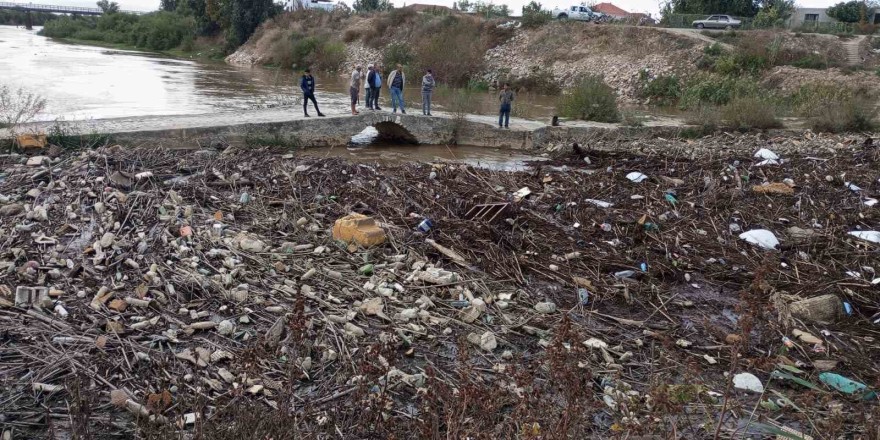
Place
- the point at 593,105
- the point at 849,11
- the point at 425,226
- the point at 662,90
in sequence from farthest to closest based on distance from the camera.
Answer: the point at 849,11
the point at 662,90
the point at 593,105
the point at 425,226

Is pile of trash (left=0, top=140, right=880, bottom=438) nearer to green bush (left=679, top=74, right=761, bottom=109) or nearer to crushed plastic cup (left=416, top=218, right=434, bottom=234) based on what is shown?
crushed plastic cup (left=416, top=218, right=434, bottom=234)

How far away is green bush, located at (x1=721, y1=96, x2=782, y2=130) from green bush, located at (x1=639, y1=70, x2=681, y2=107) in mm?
9404

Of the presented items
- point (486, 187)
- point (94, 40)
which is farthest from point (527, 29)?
point (94, 40)

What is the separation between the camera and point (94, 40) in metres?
56.4

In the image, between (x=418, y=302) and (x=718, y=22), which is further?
(x=718, y=22)

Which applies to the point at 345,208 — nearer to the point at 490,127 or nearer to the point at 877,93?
the point at 490,127

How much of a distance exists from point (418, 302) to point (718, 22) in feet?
107

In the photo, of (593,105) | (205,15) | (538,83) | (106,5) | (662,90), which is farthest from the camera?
Answer: (106,5)

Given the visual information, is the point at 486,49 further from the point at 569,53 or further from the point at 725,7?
the point at 725,7

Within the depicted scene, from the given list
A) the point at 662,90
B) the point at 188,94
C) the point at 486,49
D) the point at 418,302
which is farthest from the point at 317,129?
the point at 486,49

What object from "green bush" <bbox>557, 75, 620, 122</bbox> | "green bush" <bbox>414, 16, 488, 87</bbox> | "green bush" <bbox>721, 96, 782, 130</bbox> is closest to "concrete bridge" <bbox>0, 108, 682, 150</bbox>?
"green bush" <bbox>557, 75, 620, 122</bbox>

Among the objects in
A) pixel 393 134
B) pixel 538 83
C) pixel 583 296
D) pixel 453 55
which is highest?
pixel 453 55

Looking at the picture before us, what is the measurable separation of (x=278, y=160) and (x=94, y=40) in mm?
57314

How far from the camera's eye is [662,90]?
24.9 metres
